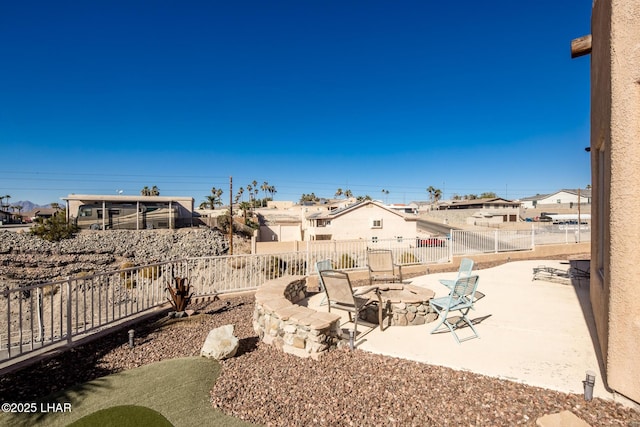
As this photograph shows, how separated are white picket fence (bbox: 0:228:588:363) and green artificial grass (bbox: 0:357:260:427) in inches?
55.0

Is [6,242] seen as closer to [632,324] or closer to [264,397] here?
[264,397]

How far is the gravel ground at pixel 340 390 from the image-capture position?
2771 millimetres

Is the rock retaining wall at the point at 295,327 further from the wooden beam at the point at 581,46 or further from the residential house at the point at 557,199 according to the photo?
the residential house at the point at 557,199

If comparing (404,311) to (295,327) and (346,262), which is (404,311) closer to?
(295,327)

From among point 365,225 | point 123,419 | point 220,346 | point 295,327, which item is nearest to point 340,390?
point 295,327

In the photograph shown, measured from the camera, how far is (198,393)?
327 centimetres

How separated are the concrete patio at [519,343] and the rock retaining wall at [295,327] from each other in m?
0.57

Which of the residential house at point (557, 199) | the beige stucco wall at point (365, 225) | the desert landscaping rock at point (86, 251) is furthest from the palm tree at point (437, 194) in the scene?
the desert landscaping rock at point (86, 251)

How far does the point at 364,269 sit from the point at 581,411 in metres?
7.18

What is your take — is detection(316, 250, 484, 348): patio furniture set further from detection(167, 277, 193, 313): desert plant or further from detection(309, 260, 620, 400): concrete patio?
detection(167, 277, 193, 313): desert plant

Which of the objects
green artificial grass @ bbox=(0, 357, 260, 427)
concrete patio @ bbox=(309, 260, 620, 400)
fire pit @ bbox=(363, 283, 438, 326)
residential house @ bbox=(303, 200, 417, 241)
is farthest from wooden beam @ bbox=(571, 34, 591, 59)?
Answer: residential house @ bbox=(303, 200, 417, 241)

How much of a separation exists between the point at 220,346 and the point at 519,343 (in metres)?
4.31

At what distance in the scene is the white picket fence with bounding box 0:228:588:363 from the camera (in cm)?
491

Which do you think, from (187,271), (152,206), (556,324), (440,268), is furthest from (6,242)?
(556,324)
